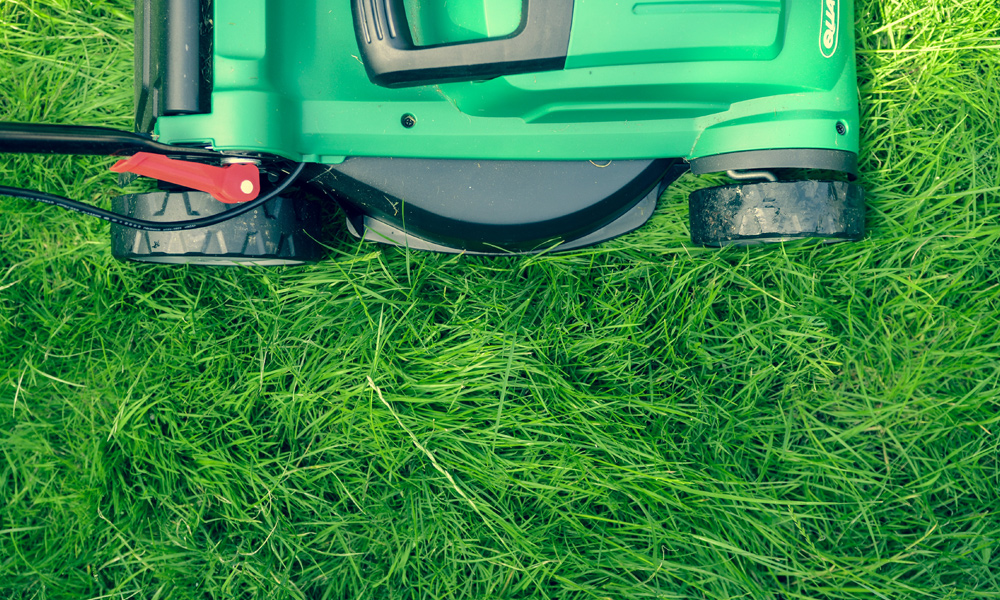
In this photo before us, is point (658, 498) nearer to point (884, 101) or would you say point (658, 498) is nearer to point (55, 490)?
point (884, 101)

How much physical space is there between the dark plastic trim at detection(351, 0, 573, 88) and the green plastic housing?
0.18ft

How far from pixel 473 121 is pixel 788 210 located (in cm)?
70

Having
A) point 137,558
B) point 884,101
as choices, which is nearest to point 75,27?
point 137,558

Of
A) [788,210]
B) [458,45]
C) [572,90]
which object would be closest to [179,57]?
[458,45]

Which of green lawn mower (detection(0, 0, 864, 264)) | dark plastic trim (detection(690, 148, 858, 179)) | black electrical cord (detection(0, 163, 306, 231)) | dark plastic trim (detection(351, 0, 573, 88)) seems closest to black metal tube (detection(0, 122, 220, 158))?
green lawn mower (detection(0, 0, 864, 264))

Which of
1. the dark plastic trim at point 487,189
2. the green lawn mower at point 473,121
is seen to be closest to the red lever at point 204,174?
the green lawn mower at point 473,121

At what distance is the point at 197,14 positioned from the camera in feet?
3.55

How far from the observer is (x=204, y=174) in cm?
115

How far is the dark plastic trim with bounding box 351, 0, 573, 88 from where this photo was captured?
1.02 metres

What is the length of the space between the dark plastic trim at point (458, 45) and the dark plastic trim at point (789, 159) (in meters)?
0.44

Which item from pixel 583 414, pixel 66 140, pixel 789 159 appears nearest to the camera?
pixel 66 140

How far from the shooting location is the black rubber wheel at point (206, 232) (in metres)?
1.26

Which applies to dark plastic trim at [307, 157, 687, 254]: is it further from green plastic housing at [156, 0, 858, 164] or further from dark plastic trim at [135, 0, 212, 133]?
dark plastic trim at [135, 0, 212, 133]

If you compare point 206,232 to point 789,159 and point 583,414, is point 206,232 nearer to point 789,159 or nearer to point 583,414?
point 583,414
